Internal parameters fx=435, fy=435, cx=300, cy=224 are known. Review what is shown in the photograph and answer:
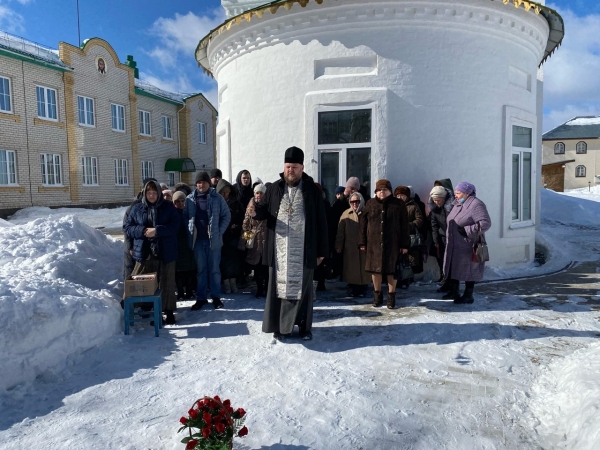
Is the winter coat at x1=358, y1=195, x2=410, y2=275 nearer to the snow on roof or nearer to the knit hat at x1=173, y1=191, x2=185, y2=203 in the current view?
the knit hat at x1=173, y1=191, x2=185, y2=203

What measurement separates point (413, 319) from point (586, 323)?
1.92 meters

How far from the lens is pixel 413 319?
5094 millimetres

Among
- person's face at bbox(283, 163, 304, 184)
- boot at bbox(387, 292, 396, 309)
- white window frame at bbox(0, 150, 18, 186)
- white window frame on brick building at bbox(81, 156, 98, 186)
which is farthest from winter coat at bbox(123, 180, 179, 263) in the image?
white window frame on brick building at bbox(81, 156, 98, 186)

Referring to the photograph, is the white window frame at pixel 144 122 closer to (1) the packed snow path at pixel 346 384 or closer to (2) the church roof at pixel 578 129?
(1) the packed snow path at pixel 346 384

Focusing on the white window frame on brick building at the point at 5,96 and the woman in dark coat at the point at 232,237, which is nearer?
the woman in dark coat at the point at 232,237

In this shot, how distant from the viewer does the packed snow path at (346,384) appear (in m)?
2.86

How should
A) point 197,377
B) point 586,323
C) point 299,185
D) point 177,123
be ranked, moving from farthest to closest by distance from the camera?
point 177,123 → point 586,323 → point 299,185 → point 197,377

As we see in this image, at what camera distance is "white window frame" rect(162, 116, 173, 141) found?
1001 inches

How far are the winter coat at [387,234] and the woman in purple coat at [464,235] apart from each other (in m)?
0.70

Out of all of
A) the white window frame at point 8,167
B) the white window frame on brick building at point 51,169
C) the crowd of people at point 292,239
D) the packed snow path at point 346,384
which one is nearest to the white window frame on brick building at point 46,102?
the white window frame on brick building at point 51,169

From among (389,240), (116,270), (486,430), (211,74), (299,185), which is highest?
(211,74)

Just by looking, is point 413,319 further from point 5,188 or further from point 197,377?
point 5,188

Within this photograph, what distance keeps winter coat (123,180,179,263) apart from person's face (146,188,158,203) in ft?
0.14

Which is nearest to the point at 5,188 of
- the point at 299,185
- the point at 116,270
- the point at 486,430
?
the point at 116,270
